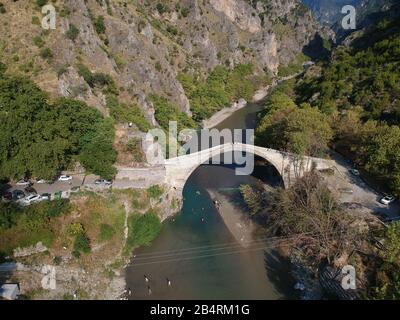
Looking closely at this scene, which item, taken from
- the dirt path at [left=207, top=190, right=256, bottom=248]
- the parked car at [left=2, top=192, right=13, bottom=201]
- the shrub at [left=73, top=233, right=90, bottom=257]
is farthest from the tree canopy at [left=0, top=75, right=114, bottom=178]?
the dirt path at [left=207, top=190, right=256, bottom=248]

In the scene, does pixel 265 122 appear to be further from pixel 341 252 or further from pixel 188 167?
pixel 341 252

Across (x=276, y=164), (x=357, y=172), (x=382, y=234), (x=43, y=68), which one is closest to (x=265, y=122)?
(x=276, y=164)

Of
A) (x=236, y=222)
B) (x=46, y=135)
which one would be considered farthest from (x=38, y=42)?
(x=236, y=222)

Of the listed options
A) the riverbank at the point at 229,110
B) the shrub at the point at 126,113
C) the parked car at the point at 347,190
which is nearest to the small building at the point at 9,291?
the shrub at the point at 126,113

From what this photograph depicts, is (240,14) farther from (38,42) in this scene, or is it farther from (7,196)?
(7,196)

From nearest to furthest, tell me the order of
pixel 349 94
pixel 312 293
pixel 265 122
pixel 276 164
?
pixel 312 293 < pixel 276 164 < pixel 265 122 < pixel 349 94

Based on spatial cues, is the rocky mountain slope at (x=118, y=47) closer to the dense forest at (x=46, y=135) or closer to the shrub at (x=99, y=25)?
the shrub at (x=99, y=25)
